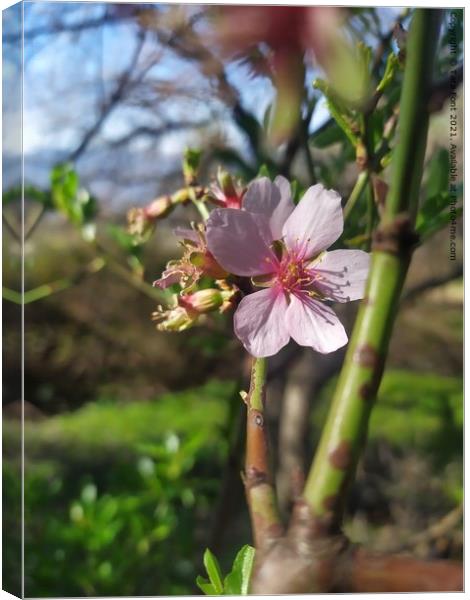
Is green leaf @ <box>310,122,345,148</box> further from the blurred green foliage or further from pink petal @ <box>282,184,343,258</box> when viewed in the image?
the blurred green foliage

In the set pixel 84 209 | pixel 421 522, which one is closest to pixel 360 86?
pixel 84 209

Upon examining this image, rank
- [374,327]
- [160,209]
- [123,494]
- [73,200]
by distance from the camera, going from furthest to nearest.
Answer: [123,494], [73,200], [160,209], [374,327]

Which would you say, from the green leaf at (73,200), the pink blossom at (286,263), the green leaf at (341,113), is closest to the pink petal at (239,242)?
the pink blossom at (286,263)

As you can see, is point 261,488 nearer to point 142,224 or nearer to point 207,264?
point 207,264

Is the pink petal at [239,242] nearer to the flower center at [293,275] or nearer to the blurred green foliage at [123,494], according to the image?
the flower center at [293,275]

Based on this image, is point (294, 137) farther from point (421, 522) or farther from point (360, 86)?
point (421, 522)

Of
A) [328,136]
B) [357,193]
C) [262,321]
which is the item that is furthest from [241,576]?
[328,136]

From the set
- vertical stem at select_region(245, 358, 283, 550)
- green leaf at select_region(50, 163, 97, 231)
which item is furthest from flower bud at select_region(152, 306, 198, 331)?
green leaf at select_region(50, 163, 97, 231)
